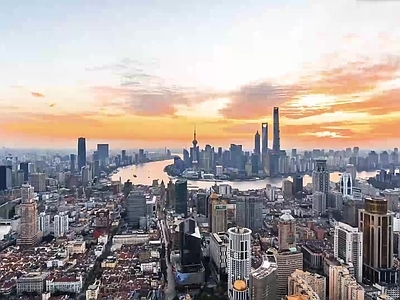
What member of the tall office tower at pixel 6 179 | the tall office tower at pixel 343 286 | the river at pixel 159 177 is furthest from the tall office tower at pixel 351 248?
the tall office tower at pixel 6 179

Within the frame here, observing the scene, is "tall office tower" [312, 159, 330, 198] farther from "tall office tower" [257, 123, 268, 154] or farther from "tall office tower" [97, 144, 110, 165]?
"tall office tower" [97, 144, 110, 165]

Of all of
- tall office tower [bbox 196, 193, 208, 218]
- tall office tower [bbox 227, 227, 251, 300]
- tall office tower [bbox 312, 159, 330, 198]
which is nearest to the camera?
tall office tower [bbox 227, 227, 251, 300]

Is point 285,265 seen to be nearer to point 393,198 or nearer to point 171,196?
point 393,198

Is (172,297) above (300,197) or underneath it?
underneath

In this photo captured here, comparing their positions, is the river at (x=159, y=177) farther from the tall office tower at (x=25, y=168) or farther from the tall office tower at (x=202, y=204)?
the tall office tower at (x=25, y=168)

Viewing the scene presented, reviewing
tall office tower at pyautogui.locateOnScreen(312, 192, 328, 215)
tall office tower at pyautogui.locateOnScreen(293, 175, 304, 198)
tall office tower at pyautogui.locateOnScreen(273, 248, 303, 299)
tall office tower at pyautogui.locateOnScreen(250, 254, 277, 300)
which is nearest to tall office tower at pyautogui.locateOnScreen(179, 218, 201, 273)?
tall office tower at pyautogui.locateOnScreen(273, 248, 303, 299)

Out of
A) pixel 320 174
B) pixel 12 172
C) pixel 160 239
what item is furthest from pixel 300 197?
pixel 12 172

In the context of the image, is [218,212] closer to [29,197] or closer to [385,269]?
[385,269]
